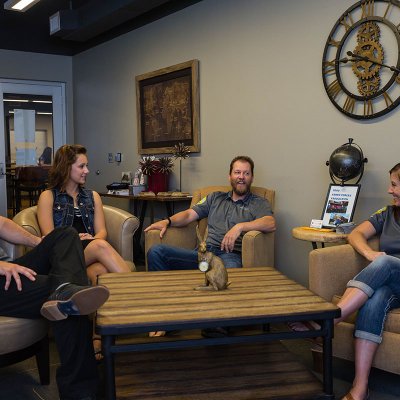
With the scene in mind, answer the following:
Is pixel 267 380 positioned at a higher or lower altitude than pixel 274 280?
lower

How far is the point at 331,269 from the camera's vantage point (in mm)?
2711

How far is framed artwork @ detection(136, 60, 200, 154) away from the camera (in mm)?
5109

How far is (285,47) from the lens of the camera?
412 centimetres

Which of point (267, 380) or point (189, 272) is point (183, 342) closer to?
point (267, 380)

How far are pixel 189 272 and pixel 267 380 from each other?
71 centimetres

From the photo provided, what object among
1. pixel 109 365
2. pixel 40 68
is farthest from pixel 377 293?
pixel 40 68

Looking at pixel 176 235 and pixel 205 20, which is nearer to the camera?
pixel 176 235

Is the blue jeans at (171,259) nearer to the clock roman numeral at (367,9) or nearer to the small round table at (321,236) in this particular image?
the small round table at (321,236)

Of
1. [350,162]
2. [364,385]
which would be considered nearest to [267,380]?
[364,385]

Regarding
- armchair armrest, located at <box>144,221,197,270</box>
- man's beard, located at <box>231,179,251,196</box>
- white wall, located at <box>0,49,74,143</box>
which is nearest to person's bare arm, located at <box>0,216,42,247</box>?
armchair armrest, located at <box>144,221,197,270</box>

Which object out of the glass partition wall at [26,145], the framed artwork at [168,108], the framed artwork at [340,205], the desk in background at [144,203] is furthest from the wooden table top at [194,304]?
the glass partition wall at [26,145]

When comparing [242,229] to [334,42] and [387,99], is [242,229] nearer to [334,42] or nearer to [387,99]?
[387,99]

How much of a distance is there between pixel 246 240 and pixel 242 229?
6.0 inches

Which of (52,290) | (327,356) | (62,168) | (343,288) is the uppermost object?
(62,168)
